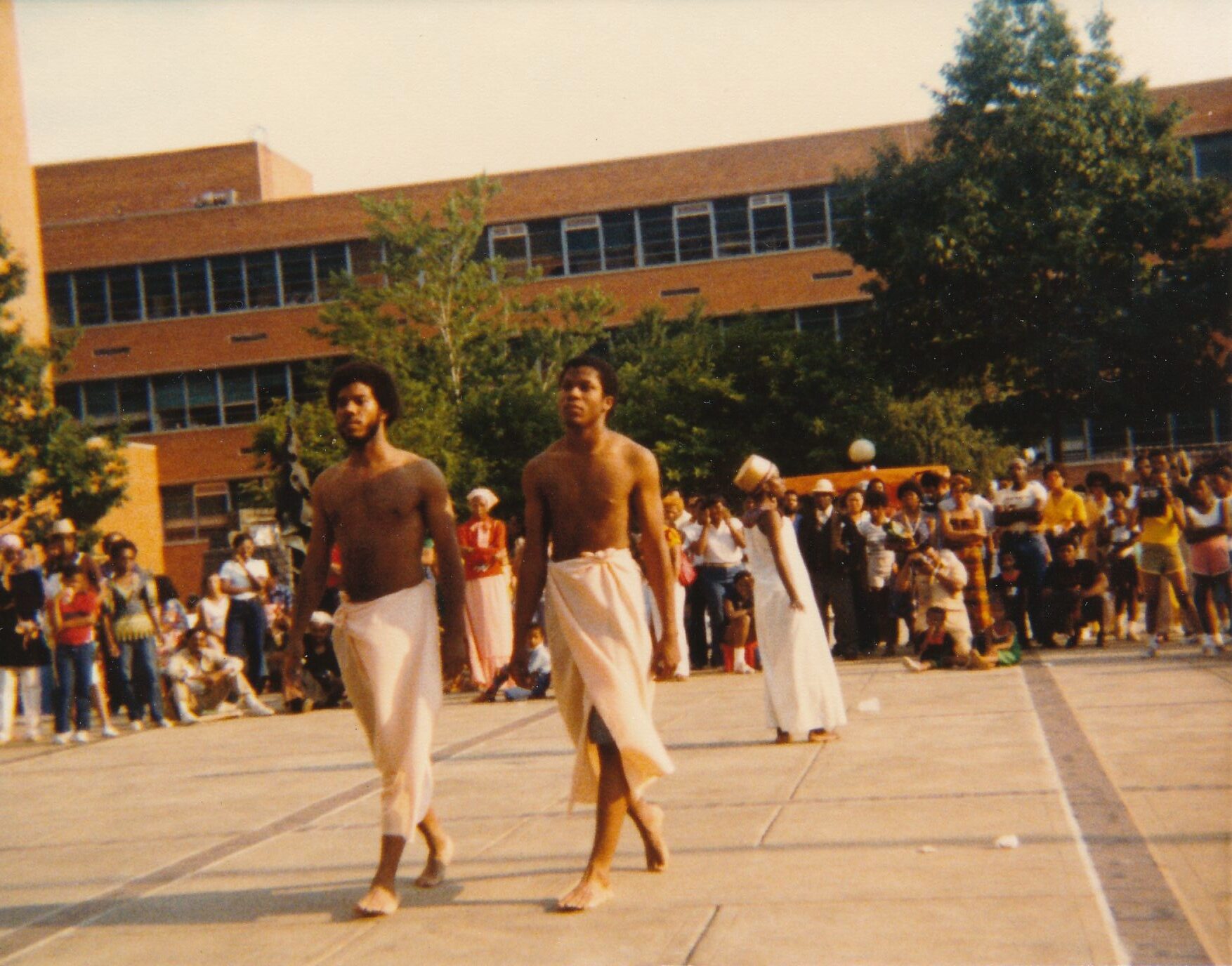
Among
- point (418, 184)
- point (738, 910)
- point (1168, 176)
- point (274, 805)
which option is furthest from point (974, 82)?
point (738, 910)

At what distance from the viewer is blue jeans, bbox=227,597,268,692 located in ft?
53.9

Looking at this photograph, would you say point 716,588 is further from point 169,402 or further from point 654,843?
point 169,402

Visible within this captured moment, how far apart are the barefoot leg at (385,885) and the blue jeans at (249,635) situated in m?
10.9

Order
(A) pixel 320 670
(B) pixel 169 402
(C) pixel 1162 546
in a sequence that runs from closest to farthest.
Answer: (C) pixel 1162 546
(A) pixel 320 670
(B) pixel 169 402

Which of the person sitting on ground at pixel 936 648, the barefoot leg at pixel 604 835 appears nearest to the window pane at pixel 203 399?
the person sitting on ground at pixel 936 648

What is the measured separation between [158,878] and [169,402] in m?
49.5

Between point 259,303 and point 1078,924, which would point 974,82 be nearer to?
point 259,303

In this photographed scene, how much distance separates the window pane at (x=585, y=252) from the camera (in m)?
51.6

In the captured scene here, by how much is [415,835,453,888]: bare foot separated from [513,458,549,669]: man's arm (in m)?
0.79

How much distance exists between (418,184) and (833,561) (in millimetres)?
38827

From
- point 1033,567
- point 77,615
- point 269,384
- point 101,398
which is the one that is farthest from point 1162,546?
point 101,398

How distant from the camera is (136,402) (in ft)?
180

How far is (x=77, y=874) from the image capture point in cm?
717

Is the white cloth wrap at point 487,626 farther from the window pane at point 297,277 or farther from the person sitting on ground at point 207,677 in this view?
the window pane at point 297,277
